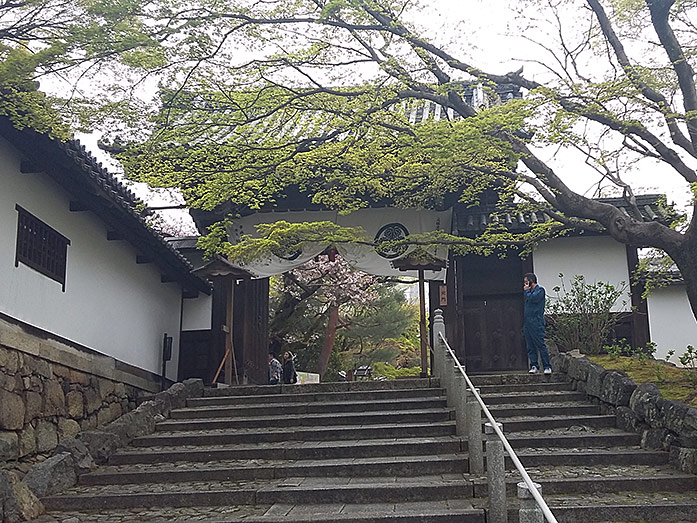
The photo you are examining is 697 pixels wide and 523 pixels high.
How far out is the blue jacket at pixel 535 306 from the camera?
1173 cm

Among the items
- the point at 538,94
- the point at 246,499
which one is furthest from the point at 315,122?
the point at 246,499

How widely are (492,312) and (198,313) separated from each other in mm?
6577

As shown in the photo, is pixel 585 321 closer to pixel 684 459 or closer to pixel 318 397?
pixel 318 397

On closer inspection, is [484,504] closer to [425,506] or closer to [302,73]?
[425,506]

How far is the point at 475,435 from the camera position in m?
7.62

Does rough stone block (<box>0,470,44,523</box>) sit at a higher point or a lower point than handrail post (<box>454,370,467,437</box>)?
lower

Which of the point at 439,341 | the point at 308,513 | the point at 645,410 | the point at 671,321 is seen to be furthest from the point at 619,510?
the point at 671,321

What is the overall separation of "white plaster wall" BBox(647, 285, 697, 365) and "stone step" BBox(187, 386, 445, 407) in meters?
6.55

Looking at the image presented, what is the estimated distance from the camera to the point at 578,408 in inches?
396

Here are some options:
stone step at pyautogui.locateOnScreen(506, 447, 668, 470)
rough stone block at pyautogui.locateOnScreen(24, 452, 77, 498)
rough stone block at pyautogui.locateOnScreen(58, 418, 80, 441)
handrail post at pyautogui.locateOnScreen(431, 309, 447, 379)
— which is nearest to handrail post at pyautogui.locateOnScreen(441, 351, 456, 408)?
handrail post at pyautogui.locateOnScreen(431, 309, 447, 379)

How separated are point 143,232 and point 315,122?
14.1 ft

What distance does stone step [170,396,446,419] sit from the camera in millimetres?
10719

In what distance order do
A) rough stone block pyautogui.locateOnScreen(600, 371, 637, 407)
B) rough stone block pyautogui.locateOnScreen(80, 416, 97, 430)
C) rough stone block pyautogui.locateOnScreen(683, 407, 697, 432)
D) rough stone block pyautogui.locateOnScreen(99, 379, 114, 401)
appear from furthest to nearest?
1. rough stone block pyautogui.locateOnScreen(99, 379, 114, 401)
2. rough stone block pyautogui.locateOnScreen(80, 416, 97, 430)
3. rough stone block pyautogui.locateOnScreen(600, 371, 637, 407)
4. rough stone block pyautogui.locateOnScreen(683, 407, 697, 432)

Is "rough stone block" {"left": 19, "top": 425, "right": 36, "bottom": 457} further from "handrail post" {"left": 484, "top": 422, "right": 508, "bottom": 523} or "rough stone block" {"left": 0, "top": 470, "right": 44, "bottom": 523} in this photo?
"handrail post" {"left": 484, "top": 422, "right": 508, "bottom": 523}
